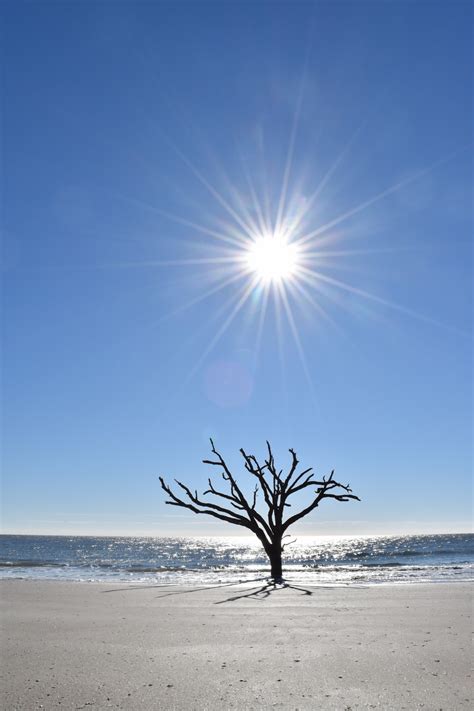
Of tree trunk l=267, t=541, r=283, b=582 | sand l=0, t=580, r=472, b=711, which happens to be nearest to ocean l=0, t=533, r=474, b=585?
tree trunk l=267, t=541, r=283, b=582

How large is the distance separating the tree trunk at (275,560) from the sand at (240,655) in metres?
9.59

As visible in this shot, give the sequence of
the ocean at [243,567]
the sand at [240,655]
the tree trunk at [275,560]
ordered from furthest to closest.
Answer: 1. the tree trunk at [275,560]
2. the ocean at [243,567]
3. the sand at [240,655]

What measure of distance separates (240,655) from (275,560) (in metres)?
→ 15.2

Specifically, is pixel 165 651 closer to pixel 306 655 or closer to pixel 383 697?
pixel 306 655

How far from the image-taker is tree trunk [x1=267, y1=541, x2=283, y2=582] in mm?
19189

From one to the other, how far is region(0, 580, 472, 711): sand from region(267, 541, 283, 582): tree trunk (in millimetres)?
9593

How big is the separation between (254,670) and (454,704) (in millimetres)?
1774

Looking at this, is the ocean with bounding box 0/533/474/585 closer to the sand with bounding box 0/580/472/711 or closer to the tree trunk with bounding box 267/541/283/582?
the tree trunk with bounding box 267/541/283/582

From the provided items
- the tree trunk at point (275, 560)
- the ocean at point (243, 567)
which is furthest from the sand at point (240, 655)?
the tree trunk at point (275, 560)

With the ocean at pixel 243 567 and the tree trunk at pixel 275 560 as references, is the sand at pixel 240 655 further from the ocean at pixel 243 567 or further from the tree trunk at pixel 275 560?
the tree trunk at pixel 275 560

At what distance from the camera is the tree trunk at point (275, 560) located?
1919cm

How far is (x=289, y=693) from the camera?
4.27 metres

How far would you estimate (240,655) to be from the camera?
552 cm

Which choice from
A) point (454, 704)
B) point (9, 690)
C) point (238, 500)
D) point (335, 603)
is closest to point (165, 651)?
point (9, 690)
